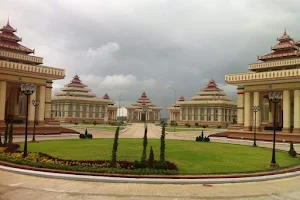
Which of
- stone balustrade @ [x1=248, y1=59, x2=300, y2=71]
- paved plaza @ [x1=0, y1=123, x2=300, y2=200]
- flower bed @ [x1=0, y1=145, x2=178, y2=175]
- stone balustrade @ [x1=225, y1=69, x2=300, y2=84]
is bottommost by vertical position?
paved plaza @ [x1=0, y1=123, x2=300, y2=200]

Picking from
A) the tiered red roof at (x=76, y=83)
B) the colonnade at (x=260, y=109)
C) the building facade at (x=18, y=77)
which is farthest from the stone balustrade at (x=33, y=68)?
the tiered red roof at (x=76, y=83)

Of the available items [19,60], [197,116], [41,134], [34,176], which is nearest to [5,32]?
[19,60]

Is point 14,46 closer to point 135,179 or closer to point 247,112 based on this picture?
point 247,112

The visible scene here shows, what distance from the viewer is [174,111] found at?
12488cm

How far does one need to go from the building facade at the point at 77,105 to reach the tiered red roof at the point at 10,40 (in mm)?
44574

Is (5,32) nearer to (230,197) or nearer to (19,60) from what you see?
(19,60)

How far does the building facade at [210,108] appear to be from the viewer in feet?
282

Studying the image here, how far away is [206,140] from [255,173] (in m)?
20.7

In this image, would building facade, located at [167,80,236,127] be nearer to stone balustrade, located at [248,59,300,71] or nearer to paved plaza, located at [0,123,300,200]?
stone balustrade, located at [248,59,300,71]

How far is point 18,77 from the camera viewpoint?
36.6 metres

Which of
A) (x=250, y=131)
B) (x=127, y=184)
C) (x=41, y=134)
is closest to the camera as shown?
(x=127, y=184)

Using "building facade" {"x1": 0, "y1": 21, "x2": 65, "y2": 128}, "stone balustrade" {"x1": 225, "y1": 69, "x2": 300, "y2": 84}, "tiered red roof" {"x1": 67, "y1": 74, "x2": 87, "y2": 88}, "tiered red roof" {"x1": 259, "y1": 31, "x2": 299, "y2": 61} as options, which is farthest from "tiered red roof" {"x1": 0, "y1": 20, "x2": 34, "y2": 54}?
"tiered red roof" {"x1": 67, "y1": 74, "x2": 87, "y2": 88}

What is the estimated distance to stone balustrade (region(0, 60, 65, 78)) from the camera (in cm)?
3497

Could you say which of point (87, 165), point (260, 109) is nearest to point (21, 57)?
point (87, 165)
